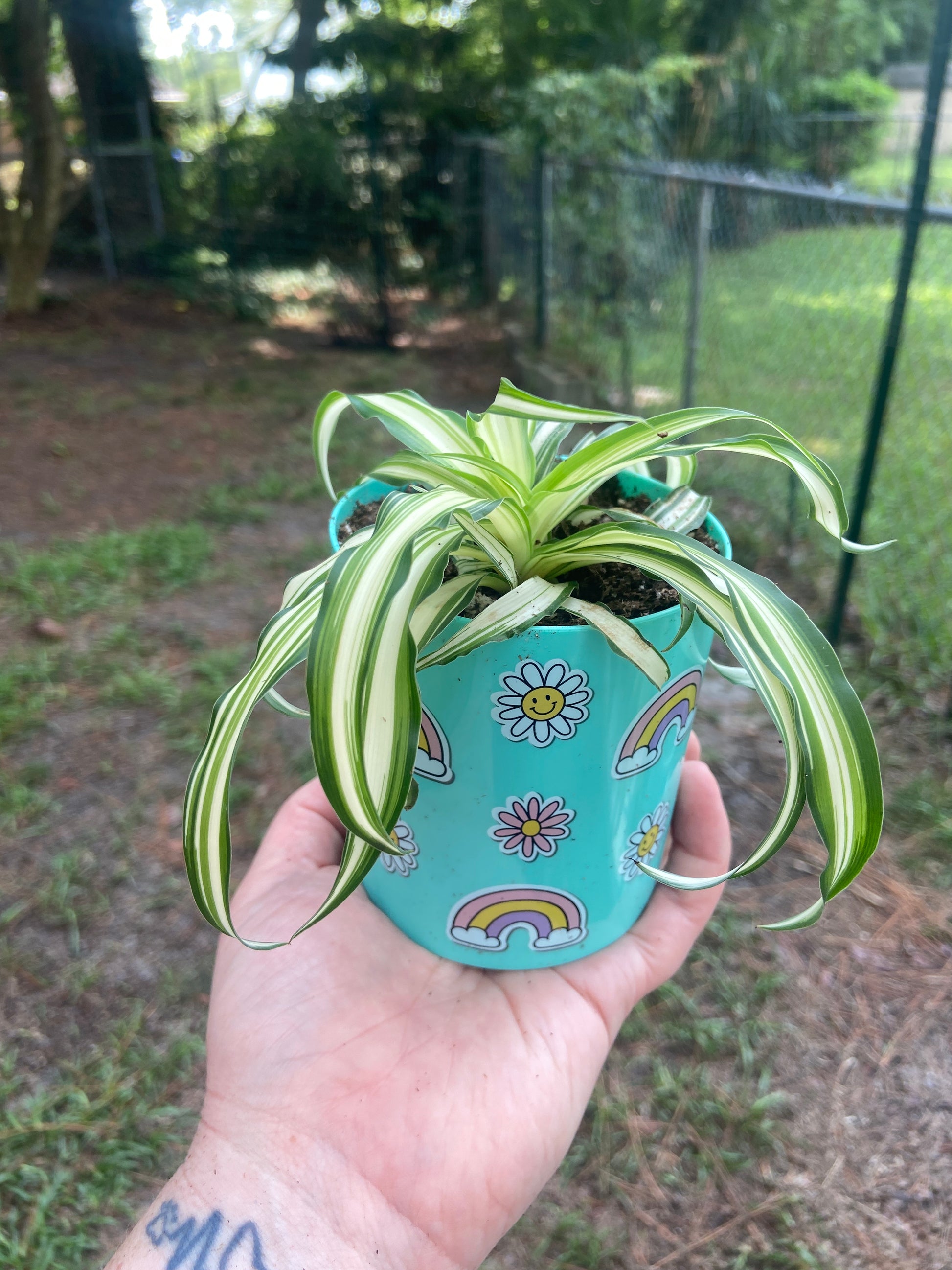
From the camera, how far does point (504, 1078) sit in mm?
894

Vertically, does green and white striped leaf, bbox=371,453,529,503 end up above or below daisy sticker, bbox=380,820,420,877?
above

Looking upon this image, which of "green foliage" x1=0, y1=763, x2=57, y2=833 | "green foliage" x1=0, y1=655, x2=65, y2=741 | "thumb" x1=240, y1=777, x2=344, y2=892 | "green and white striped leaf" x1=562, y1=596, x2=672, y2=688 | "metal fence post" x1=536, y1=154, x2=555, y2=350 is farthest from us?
"metal fence post" x1=536, y1=154, x2=555, y2=350

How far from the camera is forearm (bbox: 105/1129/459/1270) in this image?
0.79 meters

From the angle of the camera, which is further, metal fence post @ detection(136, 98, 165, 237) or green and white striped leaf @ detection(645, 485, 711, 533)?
metal fence post @ detection(136, 98, 165, 237)

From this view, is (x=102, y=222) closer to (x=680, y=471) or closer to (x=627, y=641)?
(x=680, y=471)

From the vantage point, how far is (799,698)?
0.62 metres

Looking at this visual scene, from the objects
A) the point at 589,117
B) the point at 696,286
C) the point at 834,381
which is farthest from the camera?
the point at 589,117

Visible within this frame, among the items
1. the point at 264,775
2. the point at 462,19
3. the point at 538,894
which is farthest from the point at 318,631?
the point at 462,19

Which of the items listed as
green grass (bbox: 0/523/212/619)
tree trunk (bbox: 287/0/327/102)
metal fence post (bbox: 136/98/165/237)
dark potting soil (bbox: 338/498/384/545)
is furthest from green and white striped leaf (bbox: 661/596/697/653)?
tree trunk (bbox: 287/0/327/102)

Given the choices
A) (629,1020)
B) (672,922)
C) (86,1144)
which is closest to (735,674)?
(672,922)

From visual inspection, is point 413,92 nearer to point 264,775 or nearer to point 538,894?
point 264,775

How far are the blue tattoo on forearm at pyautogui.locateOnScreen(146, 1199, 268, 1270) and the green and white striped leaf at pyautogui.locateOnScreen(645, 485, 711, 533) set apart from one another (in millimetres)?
748

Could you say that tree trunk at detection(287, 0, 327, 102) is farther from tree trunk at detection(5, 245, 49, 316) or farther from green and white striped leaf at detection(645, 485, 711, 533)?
green and white striped leaf at detection(645, 485, 711, 533)

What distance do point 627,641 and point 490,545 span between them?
142 millimetres
